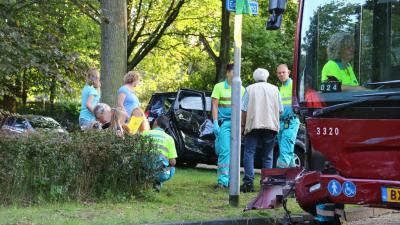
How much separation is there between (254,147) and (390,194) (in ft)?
12.6

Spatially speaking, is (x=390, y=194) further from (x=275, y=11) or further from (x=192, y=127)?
(x=192, y=127)

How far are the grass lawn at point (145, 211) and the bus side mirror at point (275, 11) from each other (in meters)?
2.38

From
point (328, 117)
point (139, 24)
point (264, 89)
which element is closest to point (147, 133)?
point (264, 89)

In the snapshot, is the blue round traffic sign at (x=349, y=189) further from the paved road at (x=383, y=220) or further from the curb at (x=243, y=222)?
the paved road at (x=383, y=220)

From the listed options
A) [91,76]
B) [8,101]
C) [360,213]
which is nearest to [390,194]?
[360,213]

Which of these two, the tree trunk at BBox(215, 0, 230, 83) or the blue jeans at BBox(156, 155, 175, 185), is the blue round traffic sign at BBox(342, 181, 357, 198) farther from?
the tree trunk at BBox(215, 0, 230, 83)

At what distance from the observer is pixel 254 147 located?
9117mm

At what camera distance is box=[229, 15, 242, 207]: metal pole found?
25.4 ft

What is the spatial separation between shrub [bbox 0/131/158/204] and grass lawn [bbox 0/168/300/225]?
0.24 meters

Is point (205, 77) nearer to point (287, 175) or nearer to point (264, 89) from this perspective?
point (264, 89)

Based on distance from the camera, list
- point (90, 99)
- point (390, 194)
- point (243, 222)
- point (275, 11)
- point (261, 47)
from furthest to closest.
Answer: point (261, 47), point (90, 99), point (243, 222), point (275, 11), point (390, 194)

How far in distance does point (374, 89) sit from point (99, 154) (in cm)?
379

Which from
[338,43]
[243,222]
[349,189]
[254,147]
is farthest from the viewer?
[254,147]

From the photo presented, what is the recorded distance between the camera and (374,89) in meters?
5.67
